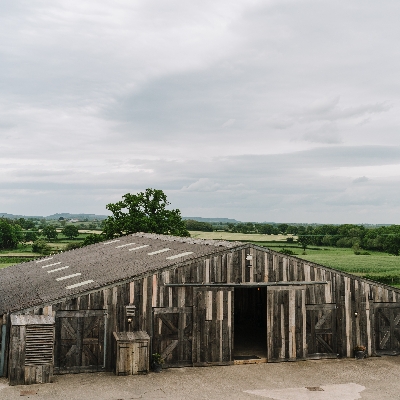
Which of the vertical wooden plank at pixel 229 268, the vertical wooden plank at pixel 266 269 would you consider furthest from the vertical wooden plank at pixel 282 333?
the vertical wooden plank at pixel 229 268

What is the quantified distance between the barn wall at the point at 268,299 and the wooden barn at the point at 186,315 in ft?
0.15

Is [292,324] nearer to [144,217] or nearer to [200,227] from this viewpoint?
[144,217]

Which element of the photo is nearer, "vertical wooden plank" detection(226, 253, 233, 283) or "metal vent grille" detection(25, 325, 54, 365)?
"metal vent grille" detection(25, 325, 54, 365)

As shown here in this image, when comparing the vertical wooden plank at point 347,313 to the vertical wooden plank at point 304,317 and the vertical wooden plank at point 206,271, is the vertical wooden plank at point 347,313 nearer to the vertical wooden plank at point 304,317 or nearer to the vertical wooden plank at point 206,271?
the vertical wooden plank at point 304,317

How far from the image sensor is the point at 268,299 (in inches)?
918

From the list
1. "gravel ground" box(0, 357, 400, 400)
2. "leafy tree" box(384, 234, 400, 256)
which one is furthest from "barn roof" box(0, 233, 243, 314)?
"leafy tree" box(384, 234, 400, 256)

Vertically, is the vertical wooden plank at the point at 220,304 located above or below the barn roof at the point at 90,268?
below

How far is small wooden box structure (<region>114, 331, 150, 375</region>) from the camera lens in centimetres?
2000

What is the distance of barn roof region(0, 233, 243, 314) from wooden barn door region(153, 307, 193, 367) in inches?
82.1

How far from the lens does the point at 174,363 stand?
21562mm

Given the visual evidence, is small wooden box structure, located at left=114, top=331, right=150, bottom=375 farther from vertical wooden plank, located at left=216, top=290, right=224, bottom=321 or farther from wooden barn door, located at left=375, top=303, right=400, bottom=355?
wooden barn door, located at left=375, top=303, right=400, bottom=355

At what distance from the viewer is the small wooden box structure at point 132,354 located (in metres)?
20.0

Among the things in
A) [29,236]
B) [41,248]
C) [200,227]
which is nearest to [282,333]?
[41,248]

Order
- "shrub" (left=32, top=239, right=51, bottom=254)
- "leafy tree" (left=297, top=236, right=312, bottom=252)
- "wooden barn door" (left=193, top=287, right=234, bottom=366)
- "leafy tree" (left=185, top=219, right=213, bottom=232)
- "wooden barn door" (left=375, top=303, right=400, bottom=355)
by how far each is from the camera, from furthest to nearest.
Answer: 1. "leafy tree" (left=185, top=219, right=213, bottom=232)
2. "shrub" (left=32, top=239, right=51, bottom=254)
3. "leafy tree" (left=297, top=236, right=312, bottom=252)
4. "wooden barn door" (left=375, top=303, right=400, bottom=355)
5. "wooden barn door" (left=193, top=287, right=234, bottom=366)
